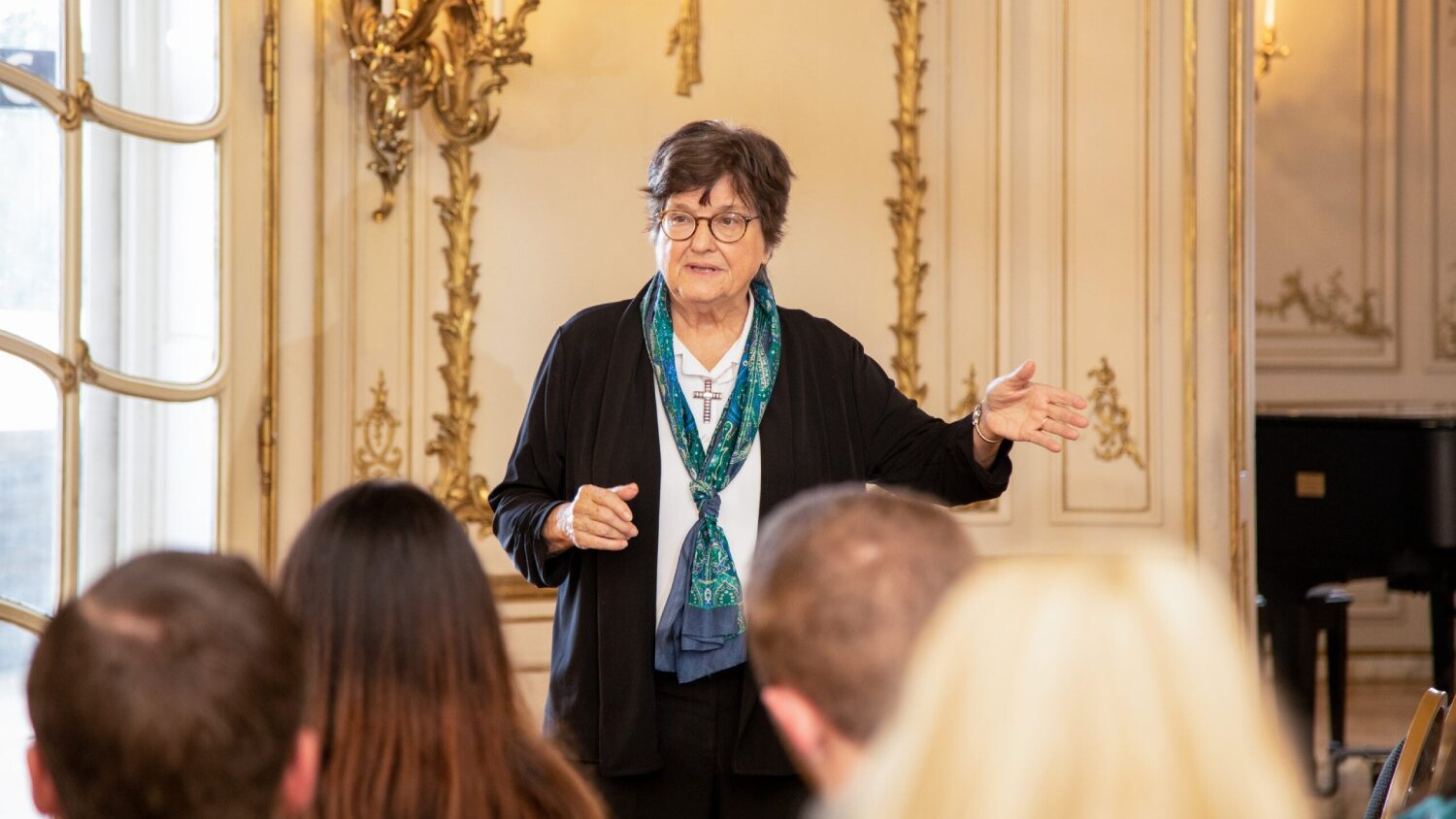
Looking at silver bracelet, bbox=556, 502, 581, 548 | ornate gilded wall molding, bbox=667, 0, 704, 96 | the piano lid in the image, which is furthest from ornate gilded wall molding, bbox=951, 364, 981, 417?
the piano lid

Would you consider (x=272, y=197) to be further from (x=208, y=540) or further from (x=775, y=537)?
(x=775, y=537)

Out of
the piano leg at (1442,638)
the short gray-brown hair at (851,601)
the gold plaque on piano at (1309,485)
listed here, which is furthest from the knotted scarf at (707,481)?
the piano leg at (1442,638)

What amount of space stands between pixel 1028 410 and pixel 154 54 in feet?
6.11

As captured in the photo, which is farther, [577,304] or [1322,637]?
[1322,637]

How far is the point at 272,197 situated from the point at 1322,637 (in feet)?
16.4

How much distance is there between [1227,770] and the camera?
808 mm

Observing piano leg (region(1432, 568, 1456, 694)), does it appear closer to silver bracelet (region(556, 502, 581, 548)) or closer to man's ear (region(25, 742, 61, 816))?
silver bracelet (region(556, 502, 581, 548))

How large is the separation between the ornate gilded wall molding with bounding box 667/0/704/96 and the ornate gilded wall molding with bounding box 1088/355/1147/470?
3.72 feet

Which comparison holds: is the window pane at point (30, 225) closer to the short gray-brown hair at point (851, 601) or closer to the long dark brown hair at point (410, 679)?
the long dark brown hair at point (410, 679)

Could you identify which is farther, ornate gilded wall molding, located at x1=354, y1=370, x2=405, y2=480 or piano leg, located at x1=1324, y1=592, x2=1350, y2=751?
piano leg, located at x1=1324, y1=592, x2=1350, y2=751

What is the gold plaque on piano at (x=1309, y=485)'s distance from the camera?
182 inches

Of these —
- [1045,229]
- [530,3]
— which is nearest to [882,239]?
[1045,229]

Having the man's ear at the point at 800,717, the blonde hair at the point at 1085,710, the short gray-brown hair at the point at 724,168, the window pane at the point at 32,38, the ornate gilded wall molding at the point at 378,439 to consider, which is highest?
the window pane at the point at 32,38

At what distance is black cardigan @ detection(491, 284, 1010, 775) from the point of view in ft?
7.43
